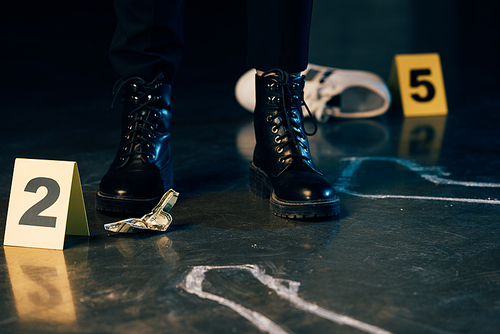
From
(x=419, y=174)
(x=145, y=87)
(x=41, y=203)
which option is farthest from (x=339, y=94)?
(x=41, y=203)

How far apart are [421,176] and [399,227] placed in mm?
444

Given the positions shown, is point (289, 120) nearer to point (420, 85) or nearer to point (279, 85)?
point (279, 85)

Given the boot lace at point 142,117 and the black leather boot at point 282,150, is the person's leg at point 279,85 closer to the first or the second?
the black leather boot at point 282,150

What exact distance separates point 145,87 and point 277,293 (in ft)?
2.20

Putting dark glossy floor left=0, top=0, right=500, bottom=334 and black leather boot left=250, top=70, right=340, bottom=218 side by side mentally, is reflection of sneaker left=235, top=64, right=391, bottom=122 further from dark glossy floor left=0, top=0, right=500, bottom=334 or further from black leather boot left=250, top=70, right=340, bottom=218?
black leather boot left=250, top=70, right=340, bottom=218

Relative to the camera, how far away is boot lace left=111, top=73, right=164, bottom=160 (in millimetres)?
1295

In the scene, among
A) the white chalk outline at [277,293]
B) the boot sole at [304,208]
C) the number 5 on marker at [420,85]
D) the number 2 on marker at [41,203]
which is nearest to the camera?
the white chalk outline at [277,293]

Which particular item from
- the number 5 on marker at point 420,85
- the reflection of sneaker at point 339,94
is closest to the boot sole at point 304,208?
the reflection of sneaker at point 339,94

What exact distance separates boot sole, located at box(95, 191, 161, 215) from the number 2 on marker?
8.1 inches

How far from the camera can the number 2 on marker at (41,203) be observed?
101cm

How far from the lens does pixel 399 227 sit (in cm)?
114

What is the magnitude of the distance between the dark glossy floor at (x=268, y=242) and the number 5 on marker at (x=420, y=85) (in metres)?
0.08

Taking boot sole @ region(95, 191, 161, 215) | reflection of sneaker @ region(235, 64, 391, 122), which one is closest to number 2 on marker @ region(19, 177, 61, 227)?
boot sole @ region(95, 191, 161, 215)

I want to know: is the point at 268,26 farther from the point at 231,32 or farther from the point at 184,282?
the point at 231,32
